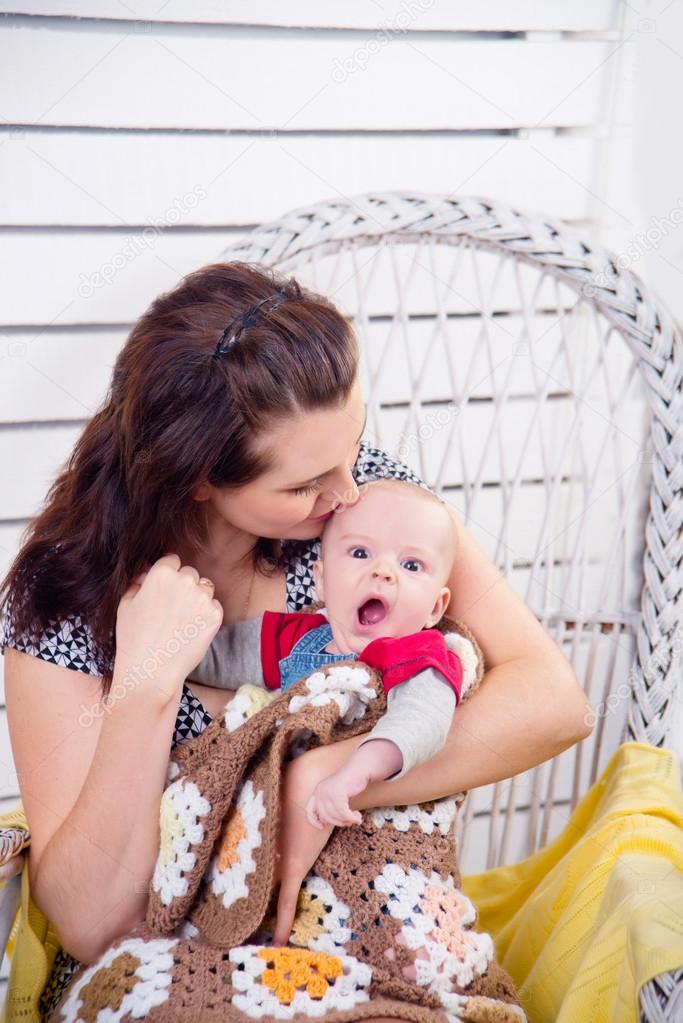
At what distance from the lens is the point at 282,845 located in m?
1.16

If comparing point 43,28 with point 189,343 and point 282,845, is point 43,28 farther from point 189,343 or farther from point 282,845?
point 282,845

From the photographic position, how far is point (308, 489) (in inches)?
48.1

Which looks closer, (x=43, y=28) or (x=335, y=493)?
(x=335, y=493)

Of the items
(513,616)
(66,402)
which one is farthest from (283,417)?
(66,402)

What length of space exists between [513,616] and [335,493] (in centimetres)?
32

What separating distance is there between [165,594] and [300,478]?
0.21 metres

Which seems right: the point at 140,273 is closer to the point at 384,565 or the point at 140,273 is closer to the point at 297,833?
the point at 384,565

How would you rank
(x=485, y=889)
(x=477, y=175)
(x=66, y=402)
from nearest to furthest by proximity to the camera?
1. (x=485, y=889)
2. (x=66, y=402)
3. (x=477, y=175)

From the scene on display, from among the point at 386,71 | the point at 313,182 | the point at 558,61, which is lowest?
the point at 313,182

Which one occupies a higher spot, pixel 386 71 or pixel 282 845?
pixel 386 71

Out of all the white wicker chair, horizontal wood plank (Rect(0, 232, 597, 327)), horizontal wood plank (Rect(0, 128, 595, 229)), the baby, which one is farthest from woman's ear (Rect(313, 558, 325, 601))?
horizontal wood plank (Rect(0, 128, 595, 229))

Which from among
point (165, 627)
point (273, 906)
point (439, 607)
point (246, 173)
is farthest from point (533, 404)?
point (273, 906)

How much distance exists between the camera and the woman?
1.17 metres

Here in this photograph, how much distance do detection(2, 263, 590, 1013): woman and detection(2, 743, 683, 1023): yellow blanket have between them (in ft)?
0.46
